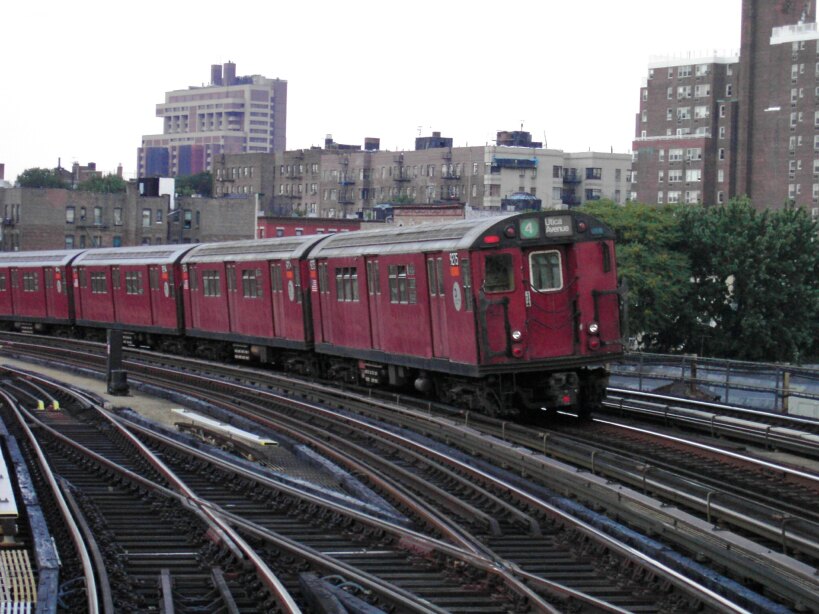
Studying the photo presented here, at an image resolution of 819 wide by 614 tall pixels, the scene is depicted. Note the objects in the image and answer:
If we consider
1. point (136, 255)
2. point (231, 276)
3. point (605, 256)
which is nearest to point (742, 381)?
point (605, 256)

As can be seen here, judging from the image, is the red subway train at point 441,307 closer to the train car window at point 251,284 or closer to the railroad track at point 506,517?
the train car window at point 251,284

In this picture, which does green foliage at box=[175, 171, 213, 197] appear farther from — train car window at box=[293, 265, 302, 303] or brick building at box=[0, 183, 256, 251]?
train car window at box=[293, 265, 302, 303]

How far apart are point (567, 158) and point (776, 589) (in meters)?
124

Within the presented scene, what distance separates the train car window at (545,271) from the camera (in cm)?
1930

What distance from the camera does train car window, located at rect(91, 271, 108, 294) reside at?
4200cm

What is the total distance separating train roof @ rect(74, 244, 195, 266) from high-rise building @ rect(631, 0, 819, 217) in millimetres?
79437

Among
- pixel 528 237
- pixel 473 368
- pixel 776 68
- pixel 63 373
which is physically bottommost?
pixel 63 373

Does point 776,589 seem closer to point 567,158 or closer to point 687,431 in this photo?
point 687,431

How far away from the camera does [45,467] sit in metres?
15.2

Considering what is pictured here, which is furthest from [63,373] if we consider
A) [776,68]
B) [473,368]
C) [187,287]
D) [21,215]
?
[776,68]

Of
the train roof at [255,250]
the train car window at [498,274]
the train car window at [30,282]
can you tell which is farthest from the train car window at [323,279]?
the train car window at [30,282]

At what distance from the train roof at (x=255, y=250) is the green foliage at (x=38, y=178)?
128969 millimetres

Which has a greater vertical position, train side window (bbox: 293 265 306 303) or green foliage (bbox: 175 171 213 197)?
green foliage (bbox: 175 171 213 197)

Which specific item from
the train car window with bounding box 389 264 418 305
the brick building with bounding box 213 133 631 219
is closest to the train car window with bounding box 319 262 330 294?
the train car window with bounding box 389 264 418 305
